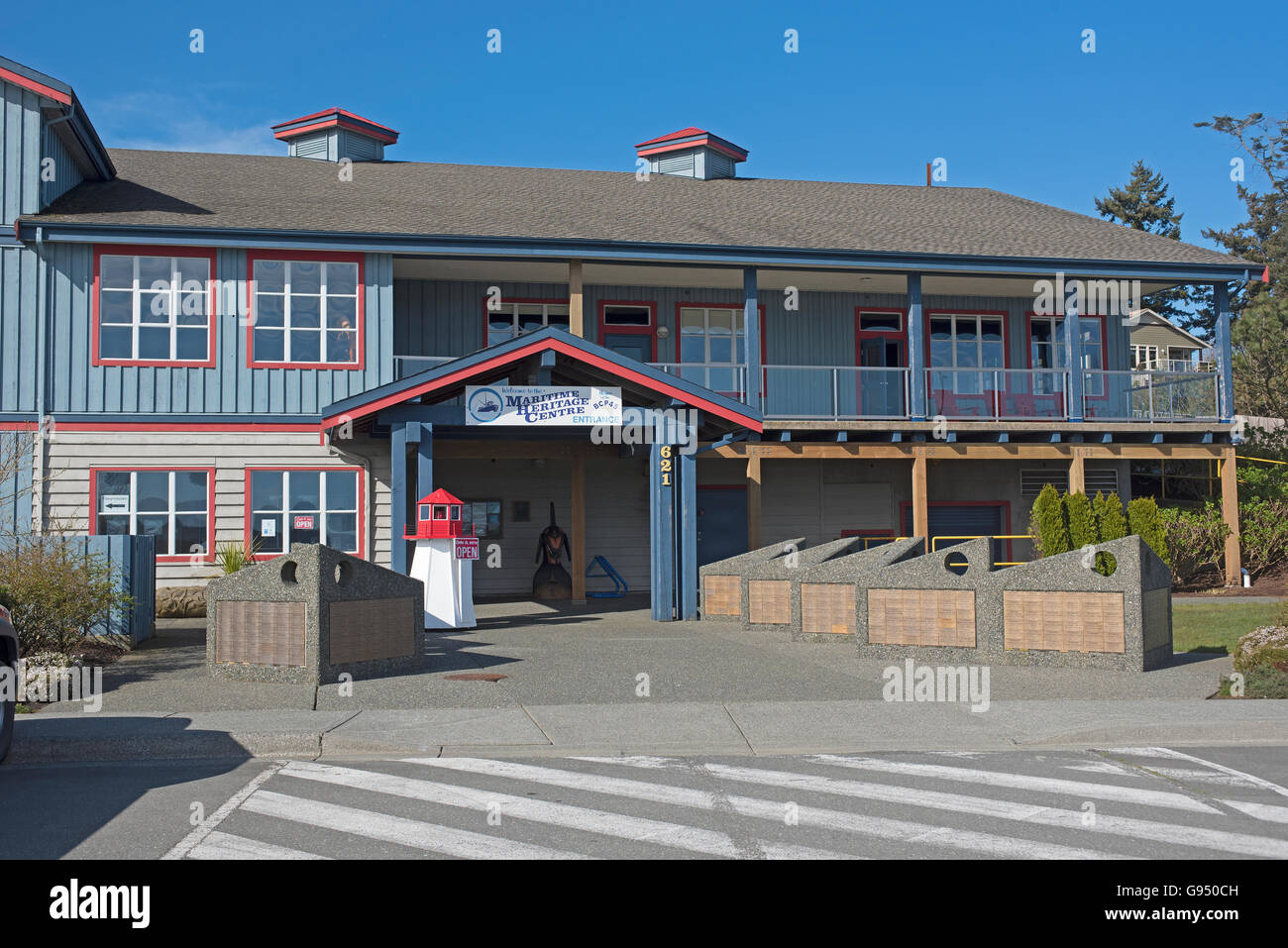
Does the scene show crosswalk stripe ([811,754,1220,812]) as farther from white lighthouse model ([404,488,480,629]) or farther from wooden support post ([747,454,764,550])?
wooden support post ([747,454,764,550])

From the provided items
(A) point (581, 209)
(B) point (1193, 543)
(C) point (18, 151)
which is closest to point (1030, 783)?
(B) point (1193, 543)

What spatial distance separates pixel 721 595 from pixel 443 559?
15.0ft

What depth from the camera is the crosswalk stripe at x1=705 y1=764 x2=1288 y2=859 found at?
625 cm

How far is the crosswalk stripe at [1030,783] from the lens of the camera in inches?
287

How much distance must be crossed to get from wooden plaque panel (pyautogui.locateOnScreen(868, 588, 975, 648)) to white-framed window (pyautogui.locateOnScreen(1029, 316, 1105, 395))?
14655 millimetres

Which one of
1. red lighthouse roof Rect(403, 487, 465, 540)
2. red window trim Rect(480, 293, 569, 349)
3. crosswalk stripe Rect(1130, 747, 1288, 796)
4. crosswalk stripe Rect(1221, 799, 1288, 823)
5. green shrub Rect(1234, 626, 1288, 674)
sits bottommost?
Answer: crosswalk stripe Rect(1130, 747, 1288, 796)

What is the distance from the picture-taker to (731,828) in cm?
655

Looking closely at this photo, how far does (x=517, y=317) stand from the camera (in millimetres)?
24188

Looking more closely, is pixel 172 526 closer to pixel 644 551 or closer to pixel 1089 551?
pixel 644 551

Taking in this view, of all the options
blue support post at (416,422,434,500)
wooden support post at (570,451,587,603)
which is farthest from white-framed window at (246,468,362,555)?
wooden support post at (570,451,587,603)

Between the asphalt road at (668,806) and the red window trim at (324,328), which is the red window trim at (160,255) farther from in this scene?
the asphalt road at (668,806)

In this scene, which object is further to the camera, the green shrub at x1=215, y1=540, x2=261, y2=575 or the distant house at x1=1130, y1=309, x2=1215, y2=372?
the distant house at x1=1130, y1=309, x2=1215, y2=372

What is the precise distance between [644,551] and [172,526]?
9.44 meters

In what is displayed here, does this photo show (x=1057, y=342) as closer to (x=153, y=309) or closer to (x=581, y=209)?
(x=581, y=209)
